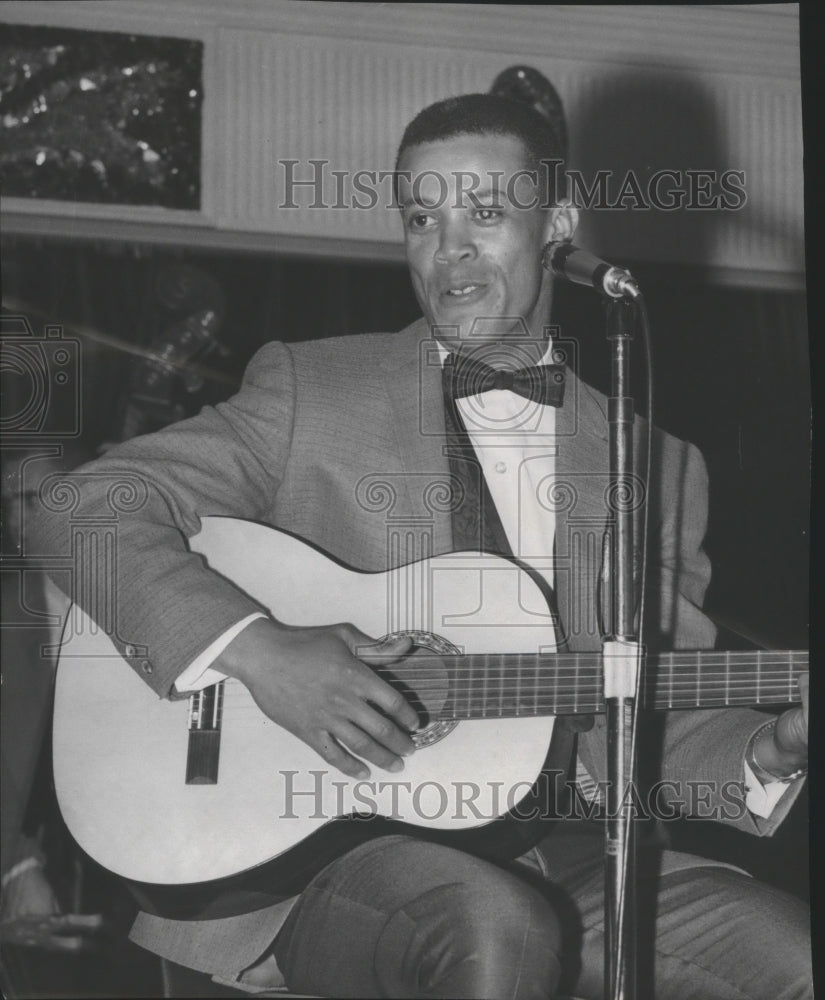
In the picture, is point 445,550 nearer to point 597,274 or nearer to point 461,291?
point 461,291

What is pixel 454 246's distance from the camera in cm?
209

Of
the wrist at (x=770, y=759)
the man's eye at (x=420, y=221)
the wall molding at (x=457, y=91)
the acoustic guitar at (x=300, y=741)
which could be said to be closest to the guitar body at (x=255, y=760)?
the acoustic guitar at (x=300, y=741)

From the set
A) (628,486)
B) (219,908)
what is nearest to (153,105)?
(628,486)

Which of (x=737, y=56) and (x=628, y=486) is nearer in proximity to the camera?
(x=628, y=486)

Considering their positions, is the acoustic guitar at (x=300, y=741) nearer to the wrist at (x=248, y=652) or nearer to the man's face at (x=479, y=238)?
the wrist at (x=248, y=652)

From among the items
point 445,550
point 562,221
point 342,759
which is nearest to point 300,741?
point 342,759

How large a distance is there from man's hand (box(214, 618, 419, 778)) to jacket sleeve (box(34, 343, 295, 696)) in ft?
0.21

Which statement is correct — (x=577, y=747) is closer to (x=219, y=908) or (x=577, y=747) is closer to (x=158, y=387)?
(x=219, y=908)

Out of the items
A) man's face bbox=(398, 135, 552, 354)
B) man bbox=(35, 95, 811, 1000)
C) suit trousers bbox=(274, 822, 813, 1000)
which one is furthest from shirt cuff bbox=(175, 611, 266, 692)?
man's face bbox=(398, 135, 552, 354)

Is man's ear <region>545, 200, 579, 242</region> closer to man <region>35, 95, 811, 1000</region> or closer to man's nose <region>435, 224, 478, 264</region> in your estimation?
man <region>35, 95, 811, 1000</region>

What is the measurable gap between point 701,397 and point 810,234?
1.27 ft

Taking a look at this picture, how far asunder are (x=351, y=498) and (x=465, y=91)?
0.95 meters

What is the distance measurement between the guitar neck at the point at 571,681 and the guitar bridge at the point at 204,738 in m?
0.28

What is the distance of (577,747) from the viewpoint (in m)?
1.93
